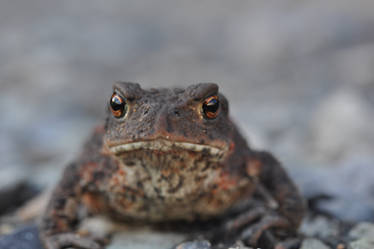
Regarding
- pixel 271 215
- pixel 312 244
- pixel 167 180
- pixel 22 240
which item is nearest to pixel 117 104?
pixel 167 180

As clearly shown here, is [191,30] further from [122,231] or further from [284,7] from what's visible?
[122,231]

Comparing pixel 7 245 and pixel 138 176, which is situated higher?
pixel 138 176

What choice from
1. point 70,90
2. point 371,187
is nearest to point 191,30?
point 70,90

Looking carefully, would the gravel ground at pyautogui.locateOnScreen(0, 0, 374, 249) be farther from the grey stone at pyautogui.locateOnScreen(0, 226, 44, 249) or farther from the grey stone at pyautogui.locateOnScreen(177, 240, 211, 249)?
the grey stone at pyautogui.locateOnScreen(0, 226, 44, 249)

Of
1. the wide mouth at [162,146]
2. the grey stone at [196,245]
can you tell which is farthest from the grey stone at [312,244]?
the wide mouth at [162,146]

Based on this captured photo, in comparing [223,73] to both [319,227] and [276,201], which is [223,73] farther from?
[276,201]

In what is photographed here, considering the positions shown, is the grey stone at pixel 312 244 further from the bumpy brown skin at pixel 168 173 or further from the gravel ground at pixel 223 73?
the gravel ground at pixel 223 73

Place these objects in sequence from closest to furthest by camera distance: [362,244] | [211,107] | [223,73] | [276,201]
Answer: [211,107] < [362,244] < [276,201] < [223,73]
